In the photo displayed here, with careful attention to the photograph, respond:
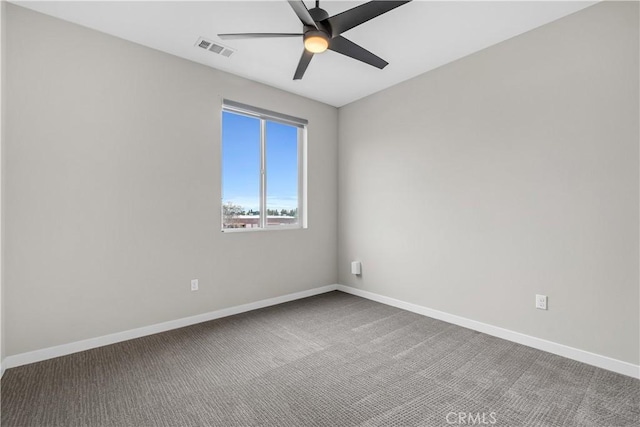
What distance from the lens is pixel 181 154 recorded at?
3.10 m

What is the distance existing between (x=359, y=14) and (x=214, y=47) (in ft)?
5.29

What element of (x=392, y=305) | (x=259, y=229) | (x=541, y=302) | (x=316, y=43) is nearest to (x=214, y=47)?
(x=316, y=43)

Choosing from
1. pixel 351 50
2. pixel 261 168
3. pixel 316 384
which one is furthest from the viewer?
pixel 261 168

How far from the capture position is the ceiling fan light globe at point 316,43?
84.7 inches

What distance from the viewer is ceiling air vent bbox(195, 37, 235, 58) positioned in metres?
2.81

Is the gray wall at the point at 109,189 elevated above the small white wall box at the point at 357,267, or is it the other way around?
the gray wall at the point at 109,189

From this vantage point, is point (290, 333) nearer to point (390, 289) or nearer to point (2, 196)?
point (390, 289)

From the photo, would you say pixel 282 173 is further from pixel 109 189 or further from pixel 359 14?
pixel 359 14

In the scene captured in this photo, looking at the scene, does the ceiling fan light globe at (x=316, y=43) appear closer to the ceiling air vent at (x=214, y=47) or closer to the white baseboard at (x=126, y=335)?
the ceiling air vent at (x=214, y=47)

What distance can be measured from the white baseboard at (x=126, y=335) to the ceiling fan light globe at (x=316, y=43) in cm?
276

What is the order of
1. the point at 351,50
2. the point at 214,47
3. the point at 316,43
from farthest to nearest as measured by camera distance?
the point at 214,47, the point at 351,50, the point at 316,43

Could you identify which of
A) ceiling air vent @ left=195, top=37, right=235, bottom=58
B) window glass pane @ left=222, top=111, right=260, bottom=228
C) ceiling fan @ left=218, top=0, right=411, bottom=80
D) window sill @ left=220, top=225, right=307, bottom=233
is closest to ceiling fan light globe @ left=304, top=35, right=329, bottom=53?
ceiling fan @ left=218, top=0, right=411, bottom=80

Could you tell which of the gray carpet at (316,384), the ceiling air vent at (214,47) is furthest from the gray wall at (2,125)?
the ceiling air vent at (214,47)

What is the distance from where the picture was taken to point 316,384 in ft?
6.83
